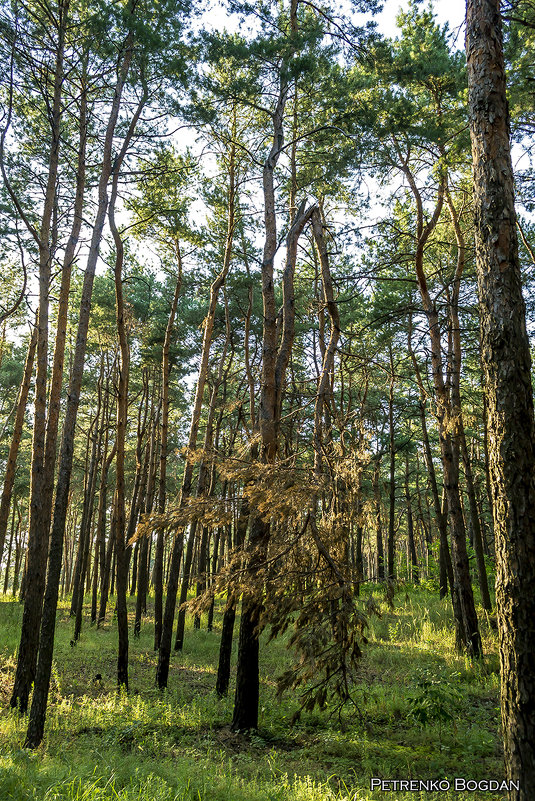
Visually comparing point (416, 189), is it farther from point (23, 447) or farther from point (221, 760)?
point (23, 447)

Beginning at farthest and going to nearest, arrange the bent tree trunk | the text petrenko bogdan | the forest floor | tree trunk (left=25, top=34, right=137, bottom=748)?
tree trunk (left=25, top=34, right=137, bottom=748) → the text petrenko bogdan → the forest floor → the bent tree trunk

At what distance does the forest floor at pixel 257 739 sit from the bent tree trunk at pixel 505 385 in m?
1.12

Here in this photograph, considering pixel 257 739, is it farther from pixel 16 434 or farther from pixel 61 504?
pixel 16 434

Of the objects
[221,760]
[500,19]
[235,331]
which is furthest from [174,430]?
[500,19]

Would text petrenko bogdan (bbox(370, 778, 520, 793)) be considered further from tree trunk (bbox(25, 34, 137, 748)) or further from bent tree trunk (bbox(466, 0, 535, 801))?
tree trunk (bbox(25, 34, 137, 748))

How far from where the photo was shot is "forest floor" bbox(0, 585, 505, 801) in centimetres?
436

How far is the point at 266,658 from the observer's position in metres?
12.1

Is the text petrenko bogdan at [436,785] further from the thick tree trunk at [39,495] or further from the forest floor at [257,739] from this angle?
the thick tree trunk at [39,495]

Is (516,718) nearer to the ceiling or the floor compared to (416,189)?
nearer to the floor

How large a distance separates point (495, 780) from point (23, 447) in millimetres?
25983

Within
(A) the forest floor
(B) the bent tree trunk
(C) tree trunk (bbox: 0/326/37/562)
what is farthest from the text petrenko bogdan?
(C) tree trunk (bbox: 0/326/37/562)

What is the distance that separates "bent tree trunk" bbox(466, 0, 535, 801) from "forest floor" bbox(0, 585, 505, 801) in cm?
112

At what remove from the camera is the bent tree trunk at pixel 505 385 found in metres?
3.39

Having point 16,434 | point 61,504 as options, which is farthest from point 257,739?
point 16,434
